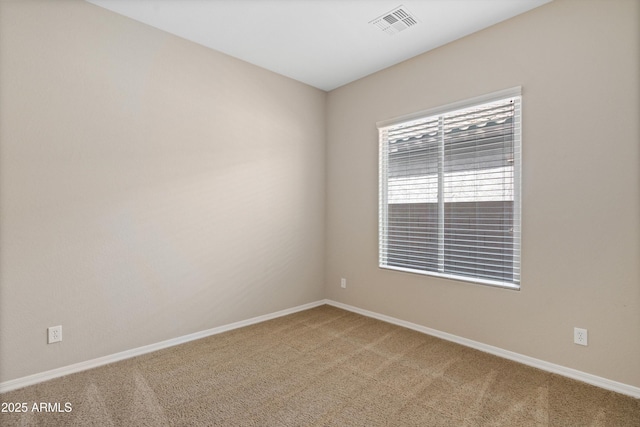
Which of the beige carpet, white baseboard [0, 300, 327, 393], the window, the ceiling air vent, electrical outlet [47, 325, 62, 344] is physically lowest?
the beige carpet

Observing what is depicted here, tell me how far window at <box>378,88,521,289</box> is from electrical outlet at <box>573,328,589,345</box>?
1.62ft

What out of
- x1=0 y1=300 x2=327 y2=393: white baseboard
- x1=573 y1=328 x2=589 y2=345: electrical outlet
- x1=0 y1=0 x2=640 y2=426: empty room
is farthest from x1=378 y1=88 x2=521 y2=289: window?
x1=0 y1=300 x2=327 y2=393: white baseboard

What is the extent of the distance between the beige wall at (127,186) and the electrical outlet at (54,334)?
43 millimetres

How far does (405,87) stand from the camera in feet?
11.0

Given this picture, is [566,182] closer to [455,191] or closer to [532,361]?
[455,191]

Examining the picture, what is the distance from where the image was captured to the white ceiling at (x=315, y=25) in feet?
8.15

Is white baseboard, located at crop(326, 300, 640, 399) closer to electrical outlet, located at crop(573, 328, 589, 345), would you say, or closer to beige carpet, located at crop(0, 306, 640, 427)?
beige carpet, located at crop(0, 306, 640, 427)

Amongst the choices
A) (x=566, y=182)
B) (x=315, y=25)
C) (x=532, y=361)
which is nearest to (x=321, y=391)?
(x=532, y=361)

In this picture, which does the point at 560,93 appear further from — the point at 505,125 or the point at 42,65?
the point at 42,65

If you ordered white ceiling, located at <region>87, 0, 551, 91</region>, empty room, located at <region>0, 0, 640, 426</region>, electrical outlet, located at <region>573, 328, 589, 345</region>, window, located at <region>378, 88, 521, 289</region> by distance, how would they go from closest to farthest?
empty room, located at <region>0, 0, 640, 426</region> < electrical outlet, located at <region>573, 328, 589, 345</region> < white ceiling, located at <region>87, 0, 551, 91</region> < window, located at <region>378, 88, 521, 289</region>

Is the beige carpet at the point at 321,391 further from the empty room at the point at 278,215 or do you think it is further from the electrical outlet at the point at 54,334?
the electrical outlet at the point at 54,334

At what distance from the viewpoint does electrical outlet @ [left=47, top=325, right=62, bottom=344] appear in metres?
2.31

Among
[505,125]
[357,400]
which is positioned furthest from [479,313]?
[505,125]

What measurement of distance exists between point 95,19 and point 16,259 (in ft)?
6.08
